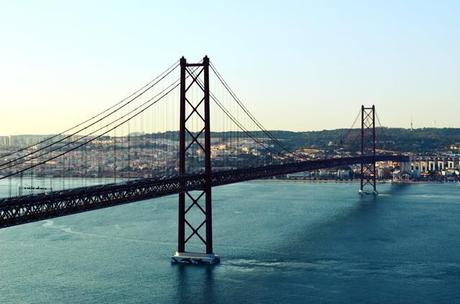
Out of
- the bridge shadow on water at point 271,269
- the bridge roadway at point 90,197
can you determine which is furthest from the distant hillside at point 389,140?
the bridge roadway at point 90,197

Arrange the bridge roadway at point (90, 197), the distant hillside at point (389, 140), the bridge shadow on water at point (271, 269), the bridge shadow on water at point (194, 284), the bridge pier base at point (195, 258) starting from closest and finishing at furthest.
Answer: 1. the bridge roadway at point (90, 197)
2. the bridge shadow on water at point (194, 284)
3. the bridge shadow on water at point (271, 269)
4. the bridge pier base at point (195, 258)
5. the distant hillside at point (389, 140)

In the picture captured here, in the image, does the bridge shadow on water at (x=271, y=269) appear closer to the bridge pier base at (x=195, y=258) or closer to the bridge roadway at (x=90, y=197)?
the bridge pier base at (x=195, y=258)

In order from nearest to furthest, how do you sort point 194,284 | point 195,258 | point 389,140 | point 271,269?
point 194,284
point 271,269
point 195,258
point 389,140

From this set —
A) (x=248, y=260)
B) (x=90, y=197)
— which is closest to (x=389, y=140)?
(x=248, y=260)

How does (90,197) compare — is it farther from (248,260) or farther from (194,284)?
(248,260)

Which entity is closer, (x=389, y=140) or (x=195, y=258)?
(x=195, y=258)

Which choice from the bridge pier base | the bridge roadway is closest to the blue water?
the bridge pier base

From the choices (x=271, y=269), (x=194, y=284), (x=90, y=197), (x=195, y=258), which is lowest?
(x=194, y=284)

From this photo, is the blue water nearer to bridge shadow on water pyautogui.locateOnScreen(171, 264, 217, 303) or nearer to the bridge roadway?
bridge shadow on water pyautogui.locateOnScreen(171, 264, 217, 303)

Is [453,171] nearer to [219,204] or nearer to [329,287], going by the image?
[219,204]

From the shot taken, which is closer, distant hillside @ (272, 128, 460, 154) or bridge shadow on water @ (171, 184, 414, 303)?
bridge shadow on water @ (171, 184, 414, 303)
